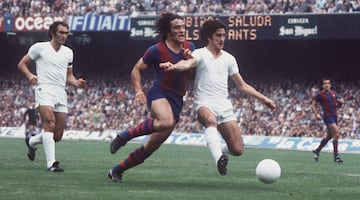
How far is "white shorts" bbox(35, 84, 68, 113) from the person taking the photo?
14188 millimetres

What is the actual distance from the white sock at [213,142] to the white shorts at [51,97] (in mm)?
3482

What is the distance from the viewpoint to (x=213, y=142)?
11.6 metres

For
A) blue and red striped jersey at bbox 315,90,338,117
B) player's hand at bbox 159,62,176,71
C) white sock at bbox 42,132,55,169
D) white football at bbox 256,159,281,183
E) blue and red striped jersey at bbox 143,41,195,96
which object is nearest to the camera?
player's hand at bbox 159,62,176,71

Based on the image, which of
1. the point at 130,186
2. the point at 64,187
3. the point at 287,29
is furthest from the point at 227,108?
the point at 287,29

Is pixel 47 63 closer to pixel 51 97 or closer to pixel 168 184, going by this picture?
pixel 51 97

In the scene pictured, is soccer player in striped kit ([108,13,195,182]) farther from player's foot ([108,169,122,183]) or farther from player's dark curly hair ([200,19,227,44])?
player's dark curly hair ([200,19,227,44])

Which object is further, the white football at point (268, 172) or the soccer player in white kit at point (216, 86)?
the soccer player in white kit at point (216, 86)

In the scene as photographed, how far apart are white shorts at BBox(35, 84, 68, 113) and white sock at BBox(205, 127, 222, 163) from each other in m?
3.48

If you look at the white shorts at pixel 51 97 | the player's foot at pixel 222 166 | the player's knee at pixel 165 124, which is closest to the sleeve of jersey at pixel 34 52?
the white shorts at pixel 51 97

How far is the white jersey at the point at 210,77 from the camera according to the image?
12.1 metres

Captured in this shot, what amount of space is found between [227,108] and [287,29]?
22206mm

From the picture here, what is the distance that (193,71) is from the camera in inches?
479

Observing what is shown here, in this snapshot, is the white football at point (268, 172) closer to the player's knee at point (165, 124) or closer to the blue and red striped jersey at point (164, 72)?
the player's knee at point (165, 124)

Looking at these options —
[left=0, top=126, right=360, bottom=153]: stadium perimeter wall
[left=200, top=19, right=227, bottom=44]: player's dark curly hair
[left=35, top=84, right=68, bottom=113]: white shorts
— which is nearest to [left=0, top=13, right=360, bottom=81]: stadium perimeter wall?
[left=0, top=126, right=360, bottom=153]: stadium perimeter wall
